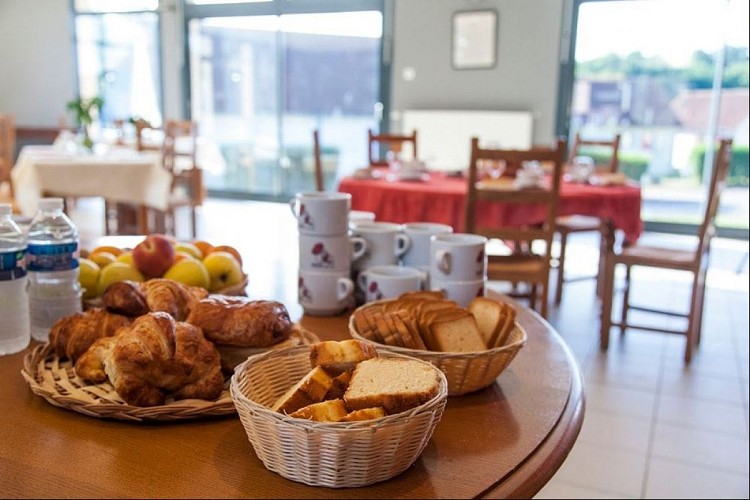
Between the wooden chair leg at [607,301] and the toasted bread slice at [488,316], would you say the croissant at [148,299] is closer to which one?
the toasted bread slice at [488,316]

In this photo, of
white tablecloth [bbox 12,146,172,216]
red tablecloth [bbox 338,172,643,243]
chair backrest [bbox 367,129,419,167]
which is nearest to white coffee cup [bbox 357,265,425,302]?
red tablecloth [bbox 338,172,643,243]

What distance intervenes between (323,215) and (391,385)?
53cm

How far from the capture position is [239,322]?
0.84 m

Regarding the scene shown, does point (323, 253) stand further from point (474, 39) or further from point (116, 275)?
Answer: point (474, 39)

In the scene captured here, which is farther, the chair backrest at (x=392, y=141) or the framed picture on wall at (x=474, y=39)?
the framed picture on wall at (x=474, y=39)

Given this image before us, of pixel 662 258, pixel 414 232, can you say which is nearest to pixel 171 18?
pixel 662 258

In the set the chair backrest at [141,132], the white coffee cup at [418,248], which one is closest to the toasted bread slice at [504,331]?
the white coffee cup at [418,248]

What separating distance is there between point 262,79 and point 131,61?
1.64 m

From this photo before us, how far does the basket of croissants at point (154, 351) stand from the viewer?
2.45ft

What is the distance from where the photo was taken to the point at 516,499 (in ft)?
2.11

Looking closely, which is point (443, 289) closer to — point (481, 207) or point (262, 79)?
point (481, 207)

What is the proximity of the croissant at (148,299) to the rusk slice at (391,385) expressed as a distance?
0.32 m

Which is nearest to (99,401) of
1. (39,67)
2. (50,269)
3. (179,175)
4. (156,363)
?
(156,363)

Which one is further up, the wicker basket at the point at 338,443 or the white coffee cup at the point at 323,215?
the white coffee cup at the point at 323,215
